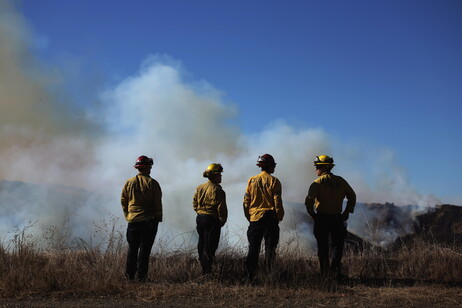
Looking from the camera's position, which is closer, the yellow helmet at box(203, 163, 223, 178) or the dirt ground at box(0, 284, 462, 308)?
the dirt ground at box(0, 284, 462, 308)

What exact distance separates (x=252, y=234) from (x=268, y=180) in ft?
3.02

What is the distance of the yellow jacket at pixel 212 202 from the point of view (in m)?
8.01

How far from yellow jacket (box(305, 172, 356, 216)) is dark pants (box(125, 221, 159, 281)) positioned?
2662mm

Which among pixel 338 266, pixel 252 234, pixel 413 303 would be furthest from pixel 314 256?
pixel 413 303

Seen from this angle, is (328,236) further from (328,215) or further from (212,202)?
(212,202)

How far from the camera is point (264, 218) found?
7426 millimetres

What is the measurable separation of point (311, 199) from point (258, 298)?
6.70 ft

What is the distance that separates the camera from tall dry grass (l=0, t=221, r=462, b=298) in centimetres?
663

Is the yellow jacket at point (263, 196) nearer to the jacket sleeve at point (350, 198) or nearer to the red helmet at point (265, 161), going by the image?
the red helmet at point (265, 161)

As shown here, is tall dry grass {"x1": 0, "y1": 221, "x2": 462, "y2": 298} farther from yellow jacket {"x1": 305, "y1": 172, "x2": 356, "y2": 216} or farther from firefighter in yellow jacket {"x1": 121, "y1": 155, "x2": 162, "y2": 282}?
yellow jacket {"x1": 305, "y1": 172, "x2": 356, "y2": 216}

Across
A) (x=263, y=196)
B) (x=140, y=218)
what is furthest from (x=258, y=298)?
(x=140, y=218)

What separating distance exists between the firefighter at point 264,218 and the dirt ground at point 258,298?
2.21 ft

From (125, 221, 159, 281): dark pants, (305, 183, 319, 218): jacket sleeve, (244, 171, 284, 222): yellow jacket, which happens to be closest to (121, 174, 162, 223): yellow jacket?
(125, 221, 159, 281): dark pants

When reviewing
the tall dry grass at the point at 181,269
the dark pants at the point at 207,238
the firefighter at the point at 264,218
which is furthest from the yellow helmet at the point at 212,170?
the tall dry grass at the point at 181,269
